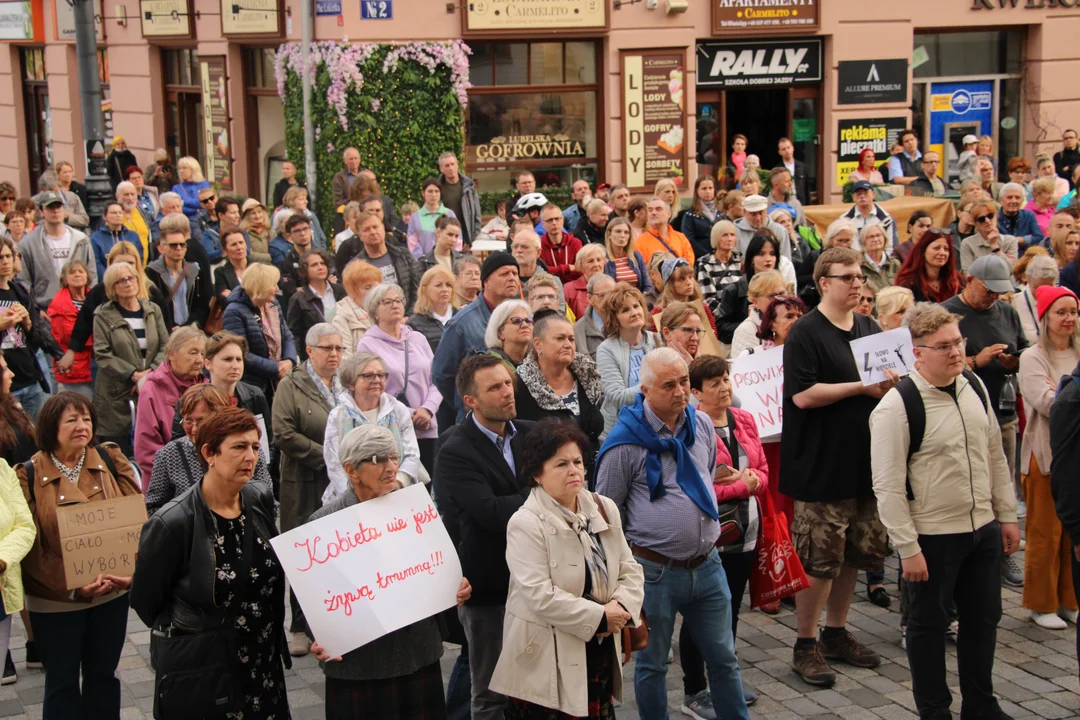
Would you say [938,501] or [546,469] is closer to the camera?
[546,469]

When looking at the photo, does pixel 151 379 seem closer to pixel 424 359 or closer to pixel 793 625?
pixel 424 359

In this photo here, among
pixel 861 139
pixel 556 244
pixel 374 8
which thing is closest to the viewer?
pixel 556 244

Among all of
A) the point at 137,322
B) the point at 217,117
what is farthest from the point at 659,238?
the point at 217,117

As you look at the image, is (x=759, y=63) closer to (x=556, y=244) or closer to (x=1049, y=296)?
(x=556, y=244)

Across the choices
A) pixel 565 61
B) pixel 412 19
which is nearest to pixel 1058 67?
pixel 565 61

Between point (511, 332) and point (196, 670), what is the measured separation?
279cm

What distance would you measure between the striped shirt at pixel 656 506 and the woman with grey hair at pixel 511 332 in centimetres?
131

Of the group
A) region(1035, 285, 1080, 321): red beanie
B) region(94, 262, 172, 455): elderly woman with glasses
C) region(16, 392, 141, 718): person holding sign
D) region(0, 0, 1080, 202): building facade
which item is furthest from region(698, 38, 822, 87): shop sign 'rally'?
region(16, 392, 141, 718): person holding sign

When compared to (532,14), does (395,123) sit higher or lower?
lower

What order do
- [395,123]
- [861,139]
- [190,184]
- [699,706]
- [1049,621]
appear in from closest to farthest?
[699,706] → [1049,621] → [190,184] → [395,123] → [861,139]

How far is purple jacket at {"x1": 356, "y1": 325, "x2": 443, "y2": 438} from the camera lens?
28.2 feet

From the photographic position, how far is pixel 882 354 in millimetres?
6934

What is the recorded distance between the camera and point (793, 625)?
7.96m

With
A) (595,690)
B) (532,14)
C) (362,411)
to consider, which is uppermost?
(532,14)
